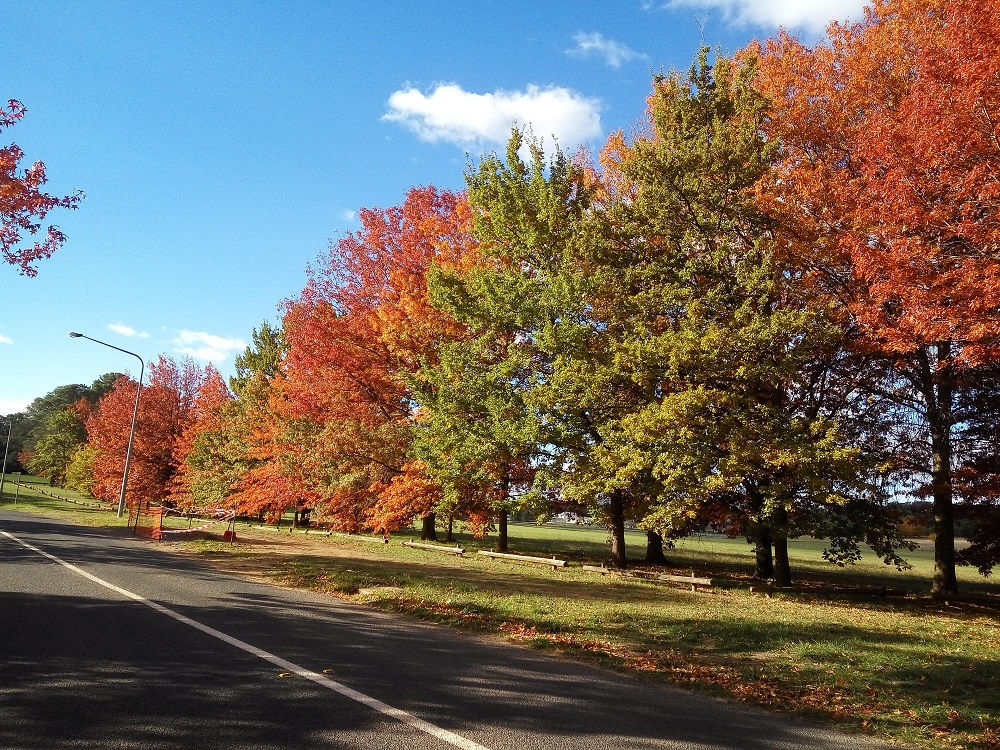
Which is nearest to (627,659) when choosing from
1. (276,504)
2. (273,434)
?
(273,434)

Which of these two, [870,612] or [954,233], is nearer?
[954,233]

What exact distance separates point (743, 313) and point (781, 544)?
8796 millimetres

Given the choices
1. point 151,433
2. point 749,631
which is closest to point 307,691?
point 749,631

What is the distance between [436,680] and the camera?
5770mm

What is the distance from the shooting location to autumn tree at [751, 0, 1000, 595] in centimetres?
1063

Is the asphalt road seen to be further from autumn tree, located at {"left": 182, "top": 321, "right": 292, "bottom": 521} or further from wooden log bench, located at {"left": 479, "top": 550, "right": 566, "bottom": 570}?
autumn tree, located at {"left": 182, "top": 321, "right": 292, "bottom": 521}

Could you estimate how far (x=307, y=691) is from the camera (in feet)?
16.9

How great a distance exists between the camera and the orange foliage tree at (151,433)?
142 feet

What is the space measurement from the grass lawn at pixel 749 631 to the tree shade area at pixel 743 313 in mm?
2049

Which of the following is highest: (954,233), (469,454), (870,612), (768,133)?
(768,133)

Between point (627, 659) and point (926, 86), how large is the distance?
12.0 metres

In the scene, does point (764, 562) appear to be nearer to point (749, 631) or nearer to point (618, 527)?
point (618, 527)

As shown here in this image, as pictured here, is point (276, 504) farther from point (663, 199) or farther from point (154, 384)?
point (663, 199)

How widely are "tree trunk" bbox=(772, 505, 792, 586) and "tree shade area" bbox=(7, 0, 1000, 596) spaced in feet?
0.31
